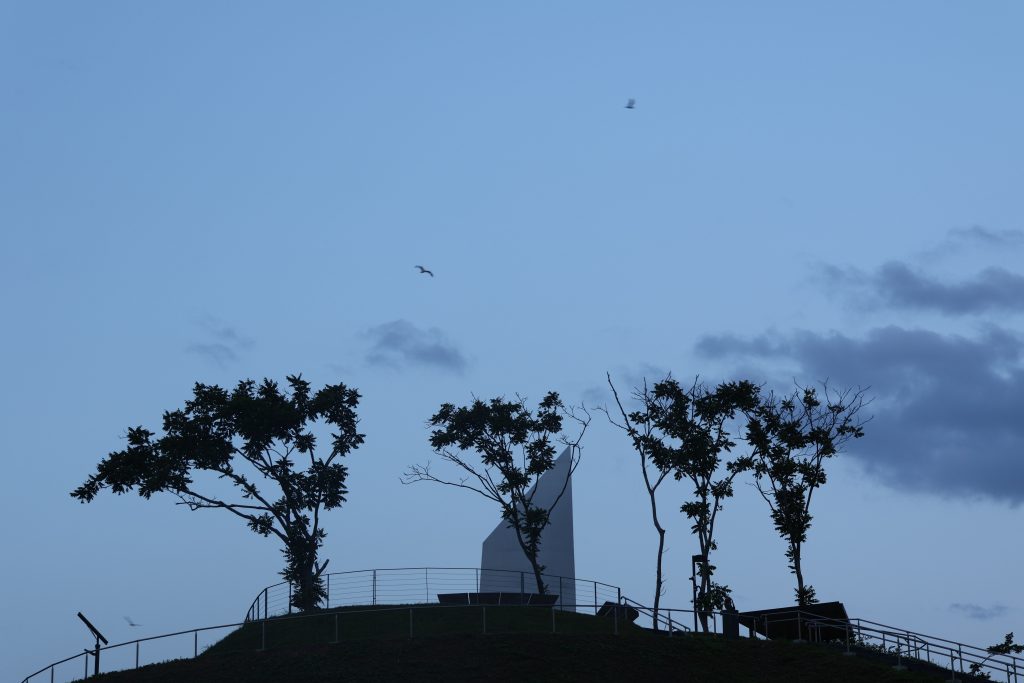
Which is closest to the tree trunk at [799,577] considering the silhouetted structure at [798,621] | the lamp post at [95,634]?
the silhouetted structure at [798,621]

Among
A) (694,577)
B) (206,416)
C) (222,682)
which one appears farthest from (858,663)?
(206,416)

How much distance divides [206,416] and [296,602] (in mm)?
7925

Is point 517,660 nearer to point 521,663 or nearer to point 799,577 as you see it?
point 521,663

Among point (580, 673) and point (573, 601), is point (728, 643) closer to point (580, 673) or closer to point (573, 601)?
point (580, 673)

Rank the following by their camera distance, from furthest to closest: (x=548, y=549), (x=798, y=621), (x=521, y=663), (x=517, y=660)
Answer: (x=548, y=549), (x=798, y=621), (x=517, y=660), (x=521, y=663)

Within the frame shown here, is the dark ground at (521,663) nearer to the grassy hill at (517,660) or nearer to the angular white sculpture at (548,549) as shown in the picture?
the grassy hill at (517,660)

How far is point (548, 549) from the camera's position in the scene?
61.1m

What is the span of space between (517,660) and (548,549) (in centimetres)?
2195

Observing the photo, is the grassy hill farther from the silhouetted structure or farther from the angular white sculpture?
the angular white sculpture

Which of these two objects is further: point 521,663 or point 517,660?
point 517,660

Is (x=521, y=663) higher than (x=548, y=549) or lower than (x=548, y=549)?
lower

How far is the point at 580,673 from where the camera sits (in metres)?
38.5

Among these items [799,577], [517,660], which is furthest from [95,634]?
[799,577]

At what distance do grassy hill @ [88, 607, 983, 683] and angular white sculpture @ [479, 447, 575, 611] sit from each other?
1429 cm
